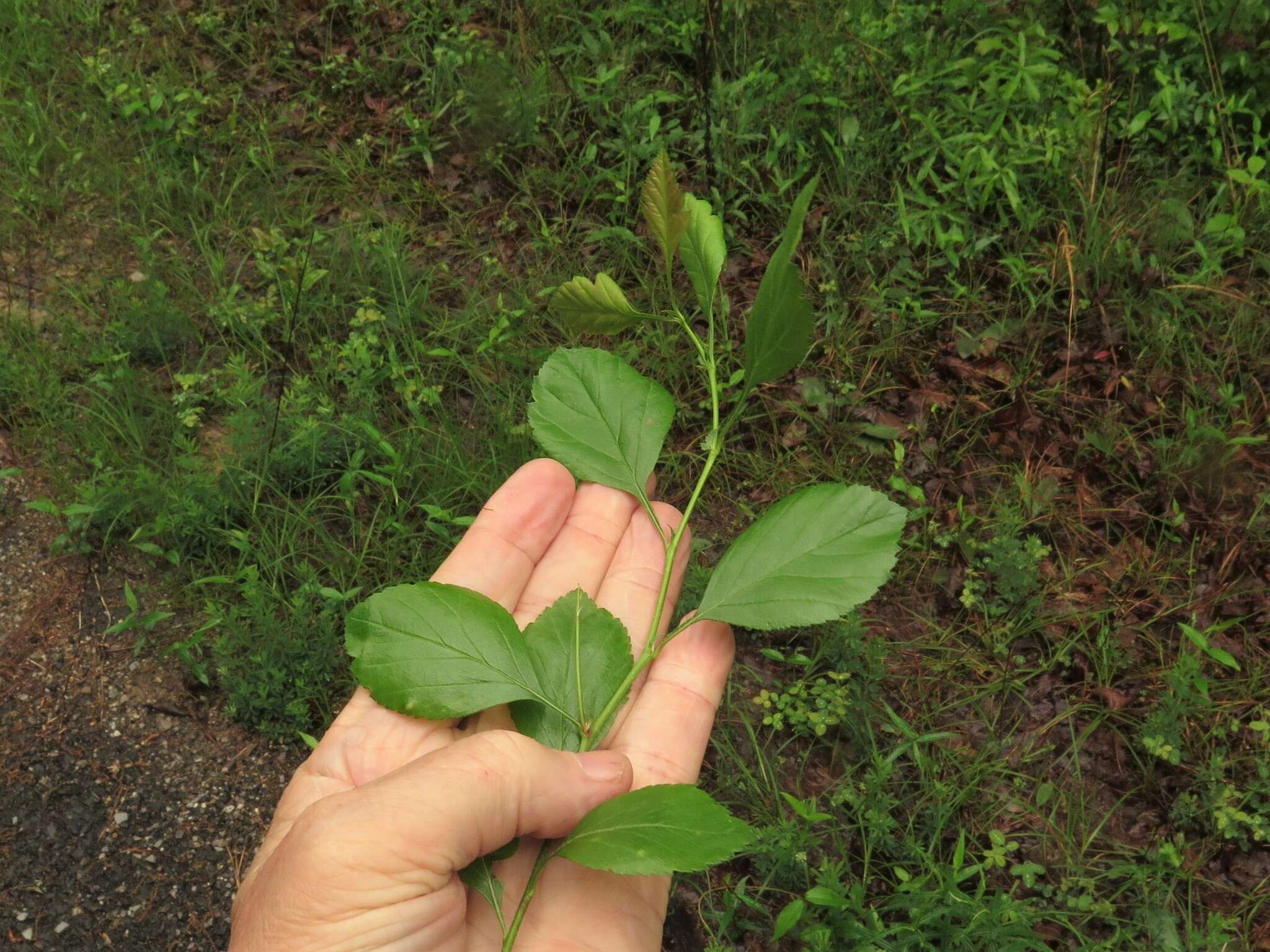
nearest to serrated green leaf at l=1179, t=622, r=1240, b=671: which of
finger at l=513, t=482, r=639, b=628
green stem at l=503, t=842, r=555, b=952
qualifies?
finger at l=513, t=482, r=639, b=628

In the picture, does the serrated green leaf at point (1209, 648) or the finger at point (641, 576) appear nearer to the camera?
the finger at point (641, 576)

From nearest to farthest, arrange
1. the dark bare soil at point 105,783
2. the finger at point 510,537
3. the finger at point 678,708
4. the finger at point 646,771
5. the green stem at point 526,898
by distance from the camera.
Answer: the green stem at point 526,898
the finger at point 646,771
the finger at point 678,708
the finger at point 510,537
the dark bare soil at point 105,783

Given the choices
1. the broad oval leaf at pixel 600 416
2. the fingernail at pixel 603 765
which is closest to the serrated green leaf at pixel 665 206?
the broad oval leaf at pixel 600 416

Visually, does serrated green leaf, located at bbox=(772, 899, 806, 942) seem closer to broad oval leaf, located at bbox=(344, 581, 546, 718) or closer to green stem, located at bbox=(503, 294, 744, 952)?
green stem, located at bbox=(503, 294, 744, 952)

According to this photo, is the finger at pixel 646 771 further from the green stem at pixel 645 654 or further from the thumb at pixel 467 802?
the thumb at pixel 467 802

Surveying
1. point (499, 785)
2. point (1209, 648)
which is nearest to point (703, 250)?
point (499, 785)

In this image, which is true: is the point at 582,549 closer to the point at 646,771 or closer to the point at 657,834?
the point at 646,771

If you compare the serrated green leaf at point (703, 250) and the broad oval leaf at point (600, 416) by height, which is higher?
the serrated green leaf at point (703, 250)
